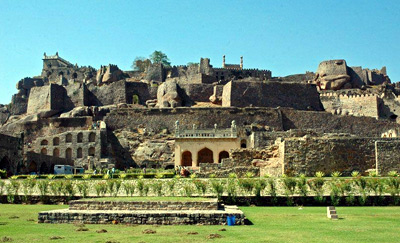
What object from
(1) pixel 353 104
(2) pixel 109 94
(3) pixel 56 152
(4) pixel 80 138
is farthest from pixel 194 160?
(1) pixel 353 104

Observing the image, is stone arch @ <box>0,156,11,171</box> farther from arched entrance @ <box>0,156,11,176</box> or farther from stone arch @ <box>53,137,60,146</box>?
stone arch @ <box>53,137,60,146</box>

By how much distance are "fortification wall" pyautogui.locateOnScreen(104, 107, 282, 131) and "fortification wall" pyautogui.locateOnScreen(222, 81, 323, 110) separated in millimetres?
3948

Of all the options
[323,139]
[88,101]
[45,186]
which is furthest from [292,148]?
[88,101]

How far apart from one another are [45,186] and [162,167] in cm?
2662

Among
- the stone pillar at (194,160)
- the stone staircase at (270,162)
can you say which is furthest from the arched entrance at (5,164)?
the stone staircase at (270,162)

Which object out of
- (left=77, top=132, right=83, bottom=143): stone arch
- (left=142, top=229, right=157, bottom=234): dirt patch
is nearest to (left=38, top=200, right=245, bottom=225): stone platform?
(left=142, top=229, right=157, bottom=234): dirt patch

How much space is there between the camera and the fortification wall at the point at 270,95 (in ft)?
208

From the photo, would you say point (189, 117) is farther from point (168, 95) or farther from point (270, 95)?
point (270, 95)

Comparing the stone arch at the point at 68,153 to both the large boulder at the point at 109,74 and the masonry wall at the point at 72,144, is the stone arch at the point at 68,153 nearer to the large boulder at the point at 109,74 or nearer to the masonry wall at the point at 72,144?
the masonry wall at the point at 72,144

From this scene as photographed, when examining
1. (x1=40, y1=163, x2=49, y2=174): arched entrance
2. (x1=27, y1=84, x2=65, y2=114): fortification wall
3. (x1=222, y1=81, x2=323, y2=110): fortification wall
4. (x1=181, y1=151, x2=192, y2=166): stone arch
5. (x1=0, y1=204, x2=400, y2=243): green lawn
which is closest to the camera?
(x1=0, y1=204, x2=400, y2=243): green lawn

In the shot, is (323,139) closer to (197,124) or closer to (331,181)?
(331,181)

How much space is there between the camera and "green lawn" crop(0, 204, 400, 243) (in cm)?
1380

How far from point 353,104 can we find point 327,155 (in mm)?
38134

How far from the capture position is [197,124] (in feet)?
192
